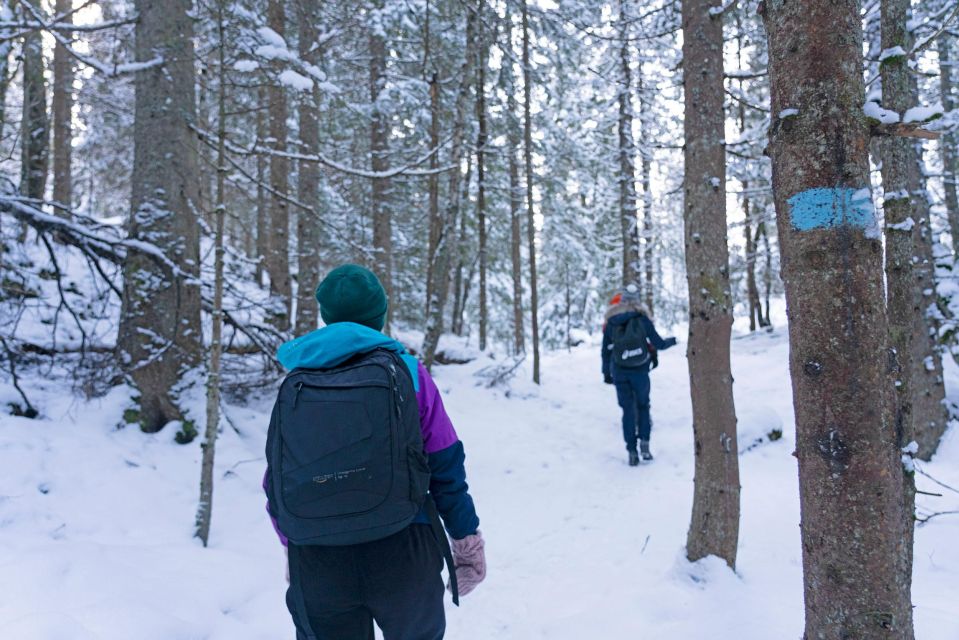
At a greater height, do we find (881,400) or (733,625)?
(881,400)

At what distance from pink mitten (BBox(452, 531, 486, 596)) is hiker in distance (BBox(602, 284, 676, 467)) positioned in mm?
5463

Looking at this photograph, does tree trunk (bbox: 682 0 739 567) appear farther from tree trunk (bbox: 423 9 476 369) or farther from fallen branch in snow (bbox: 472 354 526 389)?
fallen branch in snow (bbox: 472 354 526 389)

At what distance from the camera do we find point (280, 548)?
4832mm

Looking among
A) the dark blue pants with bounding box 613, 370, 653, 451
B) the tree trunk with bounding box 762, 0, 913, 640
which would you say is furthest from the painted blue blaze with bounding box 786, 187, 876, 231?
the dark blue pants with bounding box 613, 370, 653, 451

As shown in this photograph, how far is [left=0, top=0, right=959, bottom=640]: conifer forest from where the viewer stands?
186 centimetres

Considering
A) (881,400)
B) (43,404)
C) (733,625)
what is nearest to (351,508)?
(881,400)

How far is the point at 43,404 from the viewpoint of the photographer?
5.25m

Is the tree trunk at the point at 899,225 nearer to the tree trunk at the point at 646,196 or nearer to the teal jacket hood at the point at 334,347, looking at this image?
the teal jacket hood at the point at 334,347

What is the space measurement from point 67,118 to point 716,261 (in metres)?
12.8

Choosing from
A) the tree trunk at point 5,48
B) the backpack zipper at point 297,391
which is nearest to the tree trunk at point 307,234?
the tree trunk at point 5,48

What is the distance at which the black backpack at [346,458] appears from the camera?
6.40ft

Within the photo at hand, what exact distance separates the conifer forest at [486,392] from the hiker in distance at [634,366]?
1.6 inches

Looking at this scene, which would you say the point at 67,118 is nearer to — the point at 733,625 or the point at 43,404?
the point at 43,404

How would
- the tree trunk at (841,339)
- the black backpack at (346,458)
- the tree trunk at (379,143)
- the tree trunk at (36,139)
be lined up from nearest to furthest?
the tree trunk at (841,339), the black backpack at (346,458), the tree trunk at (36,139), the tree trunk at (379,143)
